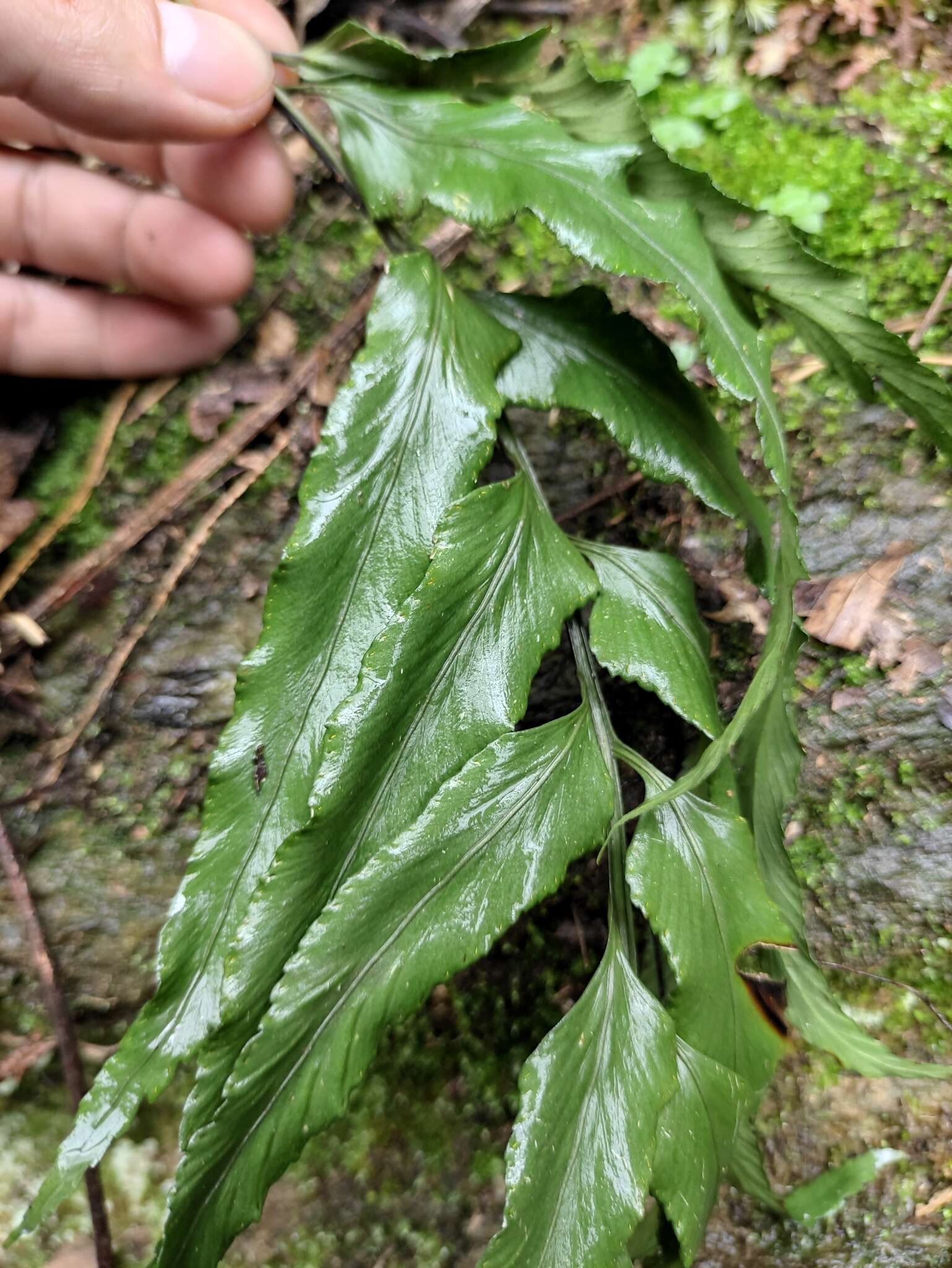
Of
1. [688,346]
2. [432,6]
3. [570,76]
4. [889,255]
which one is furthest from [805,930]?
[432,6]

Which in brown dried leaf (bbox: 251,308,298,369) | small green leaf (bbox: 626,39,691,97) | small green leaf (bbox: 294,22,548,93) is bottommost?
brown dried leaf (bbox: 251,308,298,369)

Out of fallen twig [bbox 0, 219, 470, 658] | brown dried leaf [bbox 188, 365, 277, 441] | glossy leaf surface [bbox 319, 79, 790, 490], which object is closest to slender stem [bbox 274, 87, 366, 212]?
glossy leaf surface [bbox 319, 79, 790, 490]

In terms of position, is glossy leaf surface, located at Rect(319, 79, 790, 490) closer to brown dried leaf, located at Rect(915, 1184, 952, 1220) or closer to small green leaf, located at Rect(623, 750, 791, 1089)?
small green leaf, located at Rect(623, 750, 791, 1089)

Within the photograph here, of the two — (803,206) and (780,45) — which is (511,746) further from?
(780,45)

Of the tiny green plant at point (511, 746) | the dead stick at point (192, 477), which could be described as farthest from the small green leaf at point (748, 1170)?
the dead stick at point (192, 477)

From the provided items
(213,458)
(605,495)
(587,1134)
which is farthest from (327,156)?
(587,1134)

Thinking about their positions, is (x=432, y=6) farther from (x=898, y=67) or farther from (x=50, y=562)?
(x=50, y=562)

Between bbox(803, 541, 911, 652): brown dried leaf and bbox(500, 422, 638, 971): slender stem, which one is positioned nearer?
bbox(500, 422, 638, 971): slender stem
